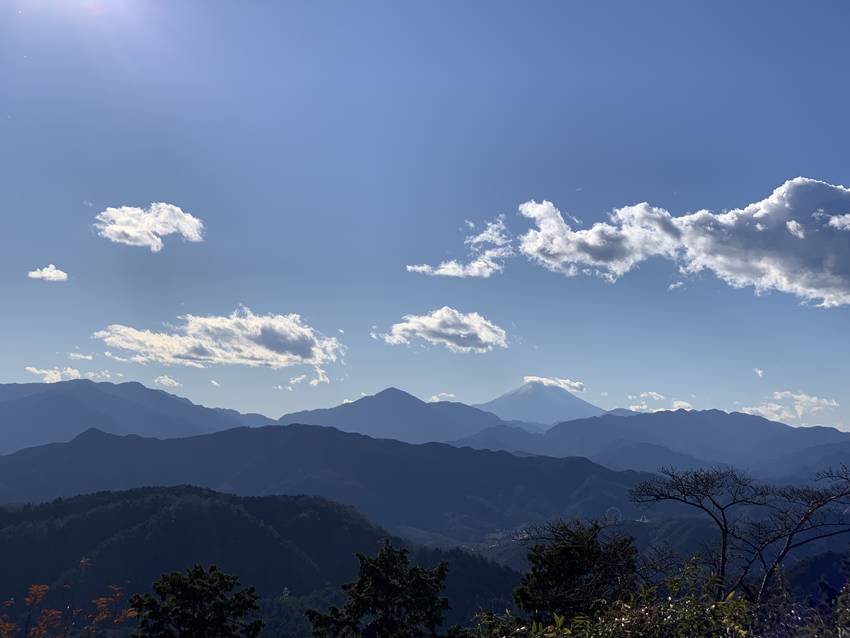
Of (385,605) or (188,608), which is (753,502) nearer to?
(385,605)

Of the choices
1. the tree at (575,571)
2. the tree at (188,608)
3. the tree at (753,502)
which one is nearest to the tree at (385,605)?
the tree at (188,608)

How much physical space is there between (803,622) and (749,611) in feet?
2.59

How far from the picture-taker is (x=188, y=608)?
37.3 metres

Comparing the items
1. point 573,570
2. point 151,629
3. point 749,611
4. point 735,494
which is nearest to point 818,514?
point 735,494

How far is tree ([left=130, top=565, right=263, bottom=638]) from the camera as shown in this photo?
36656mm

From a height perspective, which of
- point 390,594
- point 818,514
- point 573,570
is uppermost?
point 818,514

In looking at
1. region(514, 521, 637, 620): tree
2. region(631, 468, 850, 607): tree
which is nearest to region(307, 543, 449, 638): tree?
region(514, 521, 637, 620): tree

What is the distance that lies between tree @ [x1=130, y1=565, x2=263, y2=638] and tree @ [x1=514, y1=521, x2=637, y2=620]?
18.7 meters

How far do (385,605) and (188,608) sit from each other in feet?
40.9

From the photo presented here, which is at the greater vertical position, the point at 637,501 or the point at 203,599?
the point at 637,501

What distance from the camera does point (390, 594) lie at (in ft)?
128

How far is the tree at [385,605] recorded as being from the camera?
3853 cm

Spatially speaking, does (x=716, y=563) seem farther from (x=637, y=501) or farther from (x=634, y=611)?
(x=634, y=611)

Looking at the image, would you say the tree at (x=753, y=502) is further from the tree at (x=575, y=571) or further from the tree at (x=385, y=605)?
the tree at (x=385, y=605)
